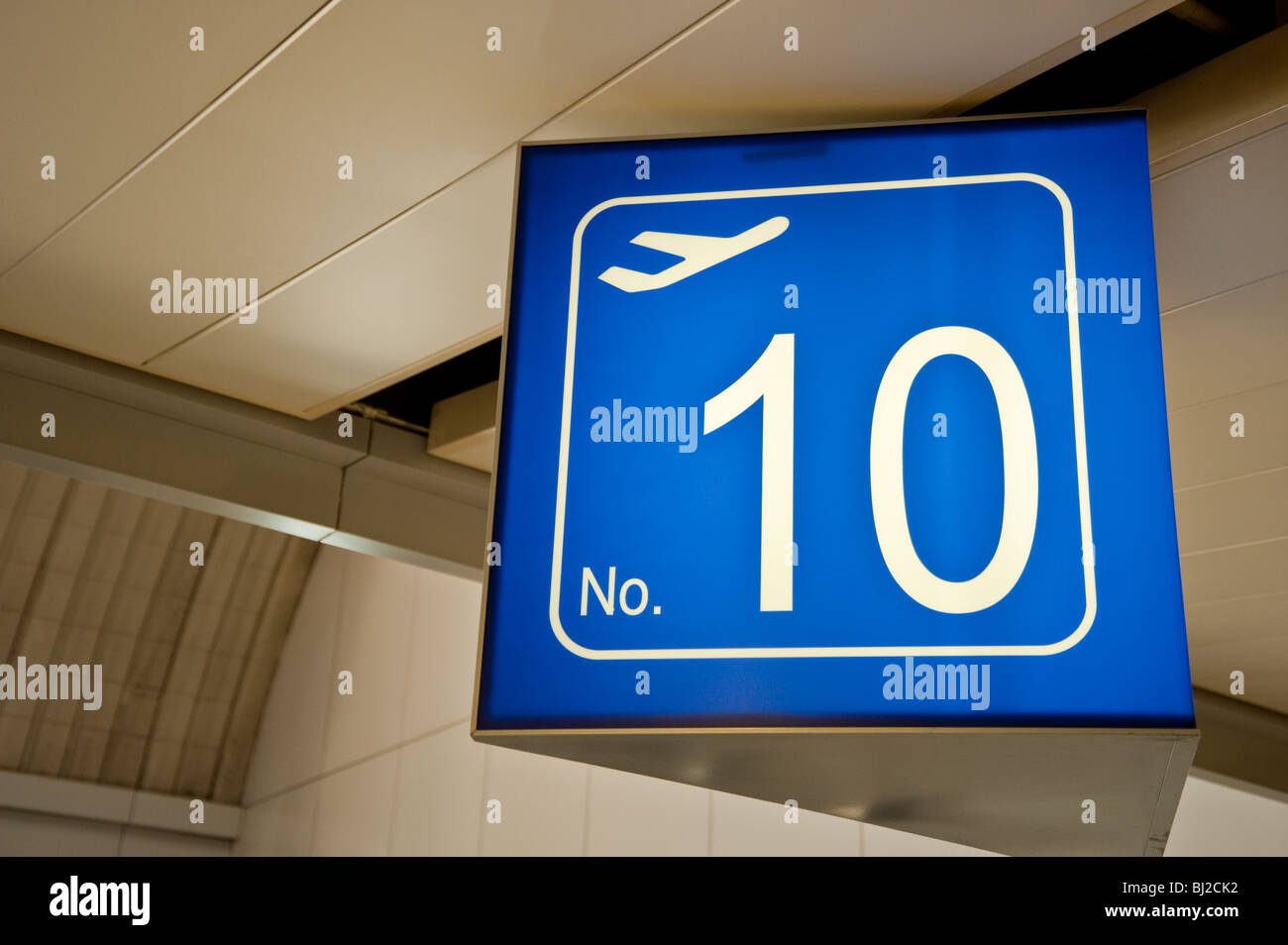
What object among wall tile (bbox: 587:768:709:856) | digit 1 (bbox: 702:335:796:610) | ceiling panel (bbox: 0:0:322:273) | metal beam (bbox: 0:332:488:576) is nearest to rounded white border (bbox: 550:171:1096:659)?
digit 1 (bbox: 702:335:796:610)

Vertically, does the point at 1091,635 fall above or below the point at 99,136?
below

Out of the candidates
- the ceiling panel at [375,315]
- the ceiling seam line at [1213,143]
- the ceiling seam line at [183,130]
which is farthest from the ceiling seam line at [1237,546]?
the ceiling seam line at [183,130]

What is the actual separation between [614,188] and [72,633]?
30.1 ft

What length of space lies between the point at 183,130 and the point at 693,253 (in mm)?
1333

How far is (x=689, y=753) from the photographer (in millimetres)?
1924

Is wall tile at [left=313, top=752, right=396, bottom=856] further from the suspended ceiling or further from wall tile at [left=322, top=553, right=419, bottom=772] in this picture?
the suspended ceiling

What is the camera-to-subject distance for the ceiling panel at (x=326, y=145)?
2.61 meters

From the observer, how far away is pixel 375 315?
3.65m

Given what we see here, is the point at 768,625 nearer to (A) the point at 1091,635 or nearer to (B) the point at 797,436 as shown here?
(B) the point at 797,436

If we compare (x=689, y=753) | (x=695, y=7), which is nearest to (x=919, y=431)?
(x=689, y=753)

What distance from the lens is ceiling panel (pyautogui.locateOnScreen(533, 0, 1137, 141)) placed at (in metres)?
2.47

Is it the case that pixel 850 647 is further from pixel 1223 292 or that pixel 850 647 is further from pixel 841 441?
pixel 1223 292

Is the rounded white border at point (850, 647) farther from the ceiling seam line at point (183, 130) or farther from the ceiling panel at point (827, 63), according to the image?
the ceiling seam line at point (183, 130)

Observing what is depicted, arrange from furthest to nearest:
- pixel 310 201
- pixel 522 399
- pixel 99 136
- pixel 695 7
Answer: pixel 310 201
pixel 99 136
pixel 695 7
pixel 522 399
